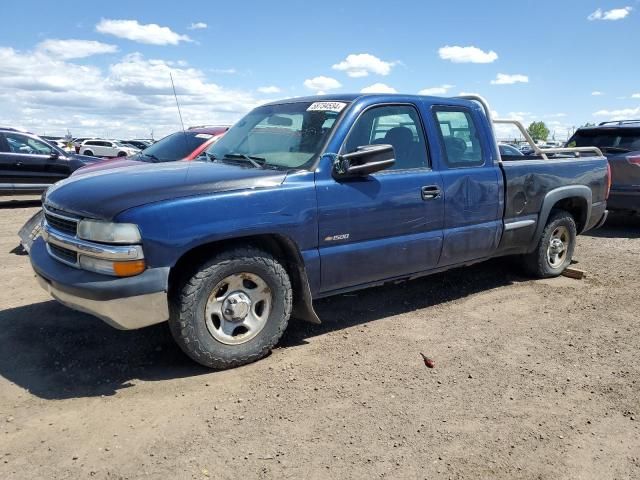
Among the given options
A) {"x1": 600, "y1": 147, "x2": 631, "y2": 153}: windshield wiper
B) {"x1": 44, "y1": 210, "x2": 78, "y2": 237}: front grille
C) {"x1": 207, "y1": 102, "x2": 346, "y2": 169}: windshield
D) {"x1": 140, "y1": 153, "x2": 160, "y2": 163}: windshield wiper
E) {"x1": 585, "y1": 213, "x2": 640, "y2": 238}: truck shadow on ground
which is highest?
{"x1": 207, "y1": 102, "x2": 346, "y2": 169}: windshield

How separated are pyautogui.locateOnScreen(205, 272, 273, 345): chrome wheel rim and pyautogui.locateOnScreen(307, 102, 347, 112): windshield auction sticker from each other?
150 centimetres

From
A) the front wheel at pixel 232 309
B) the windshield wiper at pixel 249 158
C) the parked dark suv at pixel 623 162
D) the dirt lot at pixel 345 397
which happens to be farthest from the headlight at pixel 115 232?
the parked dark suv at pixel 623 162

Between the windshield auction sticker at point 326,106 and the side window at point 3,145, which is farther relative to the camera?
the side window at point 3,145


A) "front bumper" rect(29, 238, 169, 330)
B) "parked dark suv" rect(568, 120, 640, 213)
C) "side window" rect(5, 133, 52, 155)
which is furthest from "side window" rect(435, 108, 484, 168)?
"side window" rect(5, 133, 52, 155)

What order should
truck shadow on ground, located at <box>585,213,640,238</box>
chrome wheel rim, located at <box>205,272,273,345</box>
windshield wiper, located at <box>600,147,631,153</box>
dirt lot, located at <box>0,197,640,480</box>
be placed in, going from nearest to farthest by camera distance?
dirt lot, located at <box>0,197,640,480</box> < chrome wheel rim, located at <box>205,272,273,345</box> < windshield wiper, located at <box>600,147,631,153</box> < truck shadow on ground, located at <box>585,213,640,238</box>

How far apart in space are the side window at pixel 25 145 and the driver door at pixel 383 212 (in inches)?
386

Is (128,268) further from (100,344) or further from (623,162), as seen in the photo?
(623,162)

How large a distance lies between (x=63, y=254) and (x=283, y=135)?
184 centimetres

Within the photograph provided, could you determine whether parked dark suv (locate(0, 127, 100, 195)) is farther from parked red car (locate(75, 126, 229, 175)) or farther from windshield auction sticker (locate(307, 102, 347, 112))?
windshield auction sticker (locate(307, 102, 347, 112))

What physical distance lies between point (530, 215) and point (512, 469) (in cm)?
334

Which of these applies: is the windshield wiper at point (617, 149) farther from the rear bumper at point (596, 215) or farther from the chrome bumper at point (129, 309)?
the chrome bumper at point (129, 309)

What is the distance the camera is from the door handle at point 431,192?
4.44m

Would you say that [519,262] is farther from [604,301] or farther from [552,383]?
[552,383]

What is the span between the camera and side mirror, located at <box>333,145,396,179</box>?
391cm
